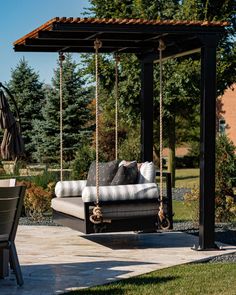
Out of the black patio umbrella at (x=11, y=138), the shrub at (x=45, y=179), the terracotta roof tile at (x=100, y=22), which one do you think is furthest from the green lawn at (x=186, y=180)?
the black patio umbrella at (x=11, y=138)

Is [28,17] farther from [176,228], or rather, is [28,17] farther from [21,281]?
[21,281]

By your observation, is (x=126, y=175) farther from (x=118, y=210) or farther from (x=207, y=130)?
(x=207, y=130)

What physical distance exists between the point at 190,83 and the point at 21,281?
1391 cm

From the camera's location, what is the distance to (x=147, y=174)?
9.86m

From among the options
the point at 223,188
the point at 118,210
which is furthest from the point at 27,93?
the point at 118,210

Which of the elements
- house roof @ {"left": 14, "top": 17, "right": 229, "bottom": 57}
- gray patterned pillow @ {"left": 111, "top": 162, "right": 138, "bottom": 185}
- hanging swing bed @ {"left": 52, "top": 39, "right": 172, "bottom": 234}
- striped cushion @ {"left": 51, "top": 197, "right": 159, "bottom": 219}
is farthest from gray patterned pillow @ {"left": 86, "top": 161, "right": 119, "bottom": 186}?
house roof @ {"left": 14, "top": 17, "right": 229, "bottom": 57}

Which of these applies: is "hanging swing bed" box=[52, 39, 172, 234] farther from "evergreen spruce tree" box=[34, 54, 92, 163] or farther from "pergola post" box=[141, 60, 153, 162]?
"evergreen spruce tree" box=[34, 54, 92, 163]

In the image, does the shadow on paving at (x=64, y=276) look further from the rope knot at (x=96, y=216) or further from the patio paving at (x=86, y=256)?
the rope knot at (x=96, y=216)

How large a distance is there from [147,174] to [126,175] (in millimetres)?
298

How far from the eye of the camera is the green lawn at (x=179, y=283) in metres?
6.50

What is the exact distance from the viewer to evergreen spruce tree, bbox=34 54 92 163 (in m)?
30.1

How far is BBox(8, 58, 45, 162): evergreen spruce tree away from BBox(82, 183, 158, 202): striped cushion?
81.2 feet

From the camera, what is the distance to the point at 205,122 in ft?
28.9

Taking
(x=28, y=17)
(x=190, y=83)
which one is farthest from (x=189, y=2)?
(x=28, y=17)
